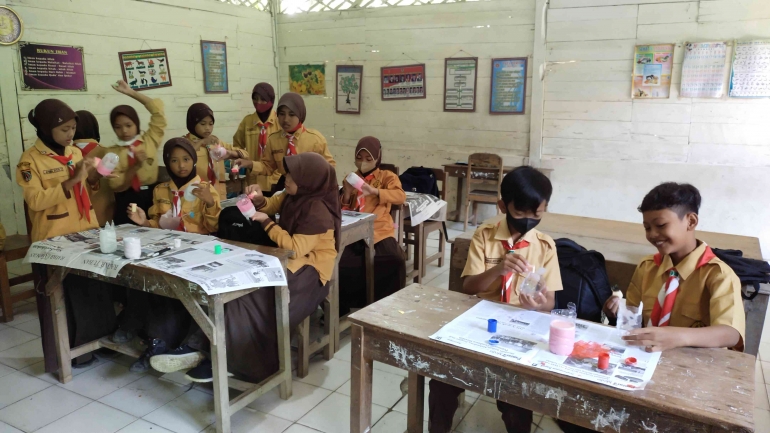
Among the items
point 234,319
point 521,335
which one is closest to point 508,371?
point 521,335

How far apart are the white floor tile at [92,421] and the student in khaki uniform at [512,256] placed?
4.15 feet

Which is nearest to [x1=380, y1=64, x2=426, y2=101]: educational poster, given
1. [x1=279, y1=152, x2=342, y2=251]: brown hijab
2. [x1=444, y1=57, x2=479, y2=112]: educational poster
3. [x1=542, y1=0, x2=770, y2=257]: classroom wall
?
[x1=444, y1=57, x2=479, y2=112]: educational poster

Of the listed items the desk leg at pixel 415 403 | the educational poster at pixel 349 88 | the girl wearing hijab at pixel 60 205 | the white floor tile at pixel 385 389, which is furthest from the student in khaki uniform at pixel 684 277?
the educational poster at pixel 349 88

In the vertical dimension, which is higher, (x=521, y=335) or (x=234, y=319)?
(x=521, y=335)

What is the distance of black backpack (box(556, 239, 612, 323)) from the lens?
1.93 meters

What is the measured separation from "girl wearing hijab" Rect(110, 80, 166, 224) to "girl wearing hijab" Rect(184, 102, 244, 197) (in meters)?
0.30

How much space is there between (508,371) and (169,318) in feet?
5.12

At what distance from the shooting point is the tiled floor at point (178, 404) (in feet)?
7.02

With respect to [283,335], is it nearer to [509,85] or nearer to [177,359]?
[177,359]

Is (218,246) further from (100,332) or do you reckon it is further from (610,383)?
(610,383)

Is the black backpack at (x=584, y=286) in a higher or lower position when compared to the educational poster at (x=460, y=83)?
lower

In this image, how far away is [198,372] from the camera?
84.5 inches

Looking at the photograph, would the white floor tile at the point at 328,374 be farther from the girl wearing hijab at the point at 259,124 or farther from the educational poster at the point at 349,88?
the educational poster at the point at 349,88

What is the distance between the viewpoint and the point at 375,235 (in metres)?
3.22
